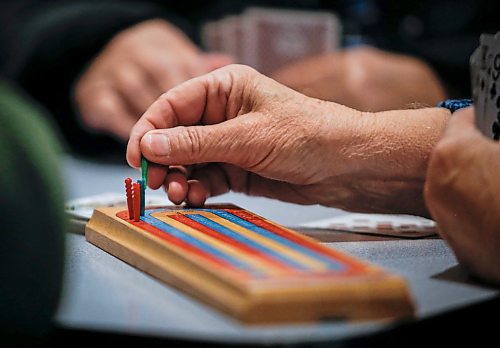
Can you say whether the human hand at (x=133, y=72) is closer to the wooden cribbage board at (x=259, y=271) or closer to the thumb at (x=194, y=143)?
the thumb at (x=194, y=143)

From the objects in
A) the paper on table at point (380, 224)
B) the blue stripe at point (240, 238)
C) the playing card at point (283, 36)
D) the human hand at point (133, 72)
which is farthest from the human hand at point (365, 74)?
the blue stripe at point (240, 238)

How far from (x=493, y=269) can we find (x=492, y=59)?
19cm

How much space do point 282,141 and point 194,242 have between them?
8.5 inches

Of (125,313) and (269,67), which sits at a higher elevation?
(125,313)

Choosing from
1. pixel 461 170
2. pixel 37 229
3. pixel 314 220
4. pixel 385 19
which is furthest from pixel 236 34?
pixel 37 229

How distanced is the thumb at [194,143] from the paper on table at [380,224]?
5.3 inches

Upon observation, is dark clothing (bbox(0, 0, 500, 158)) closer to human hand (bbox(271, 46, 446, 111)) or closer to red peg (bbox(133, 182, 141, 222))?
human hand (bbox(271, 46, 446, 111))

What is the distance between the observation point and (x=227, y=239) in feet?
1.91

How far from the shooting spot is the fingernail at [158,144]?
29.6 inches

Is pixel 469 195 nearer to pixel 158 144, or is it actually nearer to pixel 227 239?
pixel 227 239

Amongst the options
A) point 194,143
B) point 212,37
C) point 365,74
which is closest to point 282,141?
point 194,143

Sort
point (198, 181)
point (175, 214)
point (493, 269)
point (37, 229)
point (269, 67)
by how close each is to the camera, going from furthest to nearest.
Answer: point (269, 67)
point (198, 181)
point (175, 214)
point (493, 269)
point (37, 229)

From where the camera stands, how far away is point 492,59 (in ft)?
2.12

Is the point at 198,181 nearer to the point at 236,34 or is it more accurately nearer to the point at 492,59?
the point at 492,59
